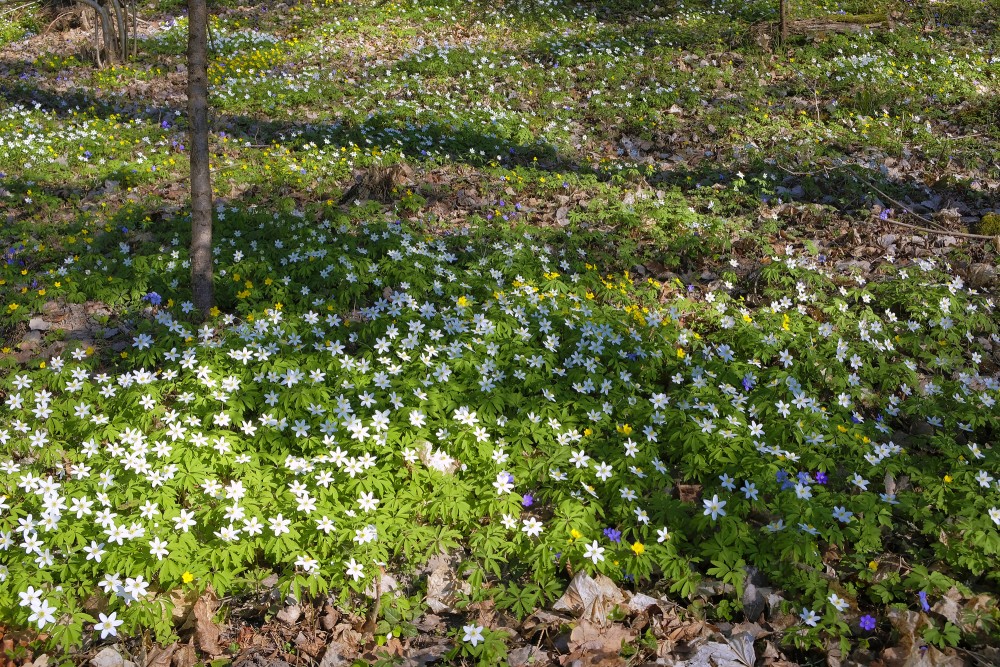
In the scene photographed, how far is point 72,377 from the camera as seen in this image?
4.53 meters

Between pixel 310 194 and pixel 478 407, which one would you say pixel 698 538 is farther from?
pixel 310 194

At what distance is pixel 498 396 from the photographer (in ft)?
14.7

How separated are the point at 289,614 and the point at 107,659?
876 mm

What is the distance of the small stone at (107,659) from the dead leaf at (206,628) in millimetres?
350

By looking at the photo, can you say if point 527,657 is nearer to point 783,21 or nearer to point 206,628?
point 206,628

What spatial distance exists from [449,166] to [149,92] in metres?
7.12

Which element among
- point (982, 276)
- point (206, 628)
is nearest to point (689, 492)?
point (206, 628)

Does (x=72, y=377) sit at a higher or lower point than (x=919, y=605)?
higher

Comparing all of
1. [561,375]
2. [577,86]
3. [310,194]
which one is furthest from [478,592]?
[577,86]

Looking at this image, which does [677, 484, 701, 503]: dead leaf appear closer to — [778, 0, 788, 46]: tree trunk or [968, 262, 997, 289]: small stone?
[968, 262, 997, 289]: small stone

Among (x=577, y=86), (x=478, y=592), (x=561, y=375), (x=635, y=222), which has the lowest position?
(x=478, y=592)

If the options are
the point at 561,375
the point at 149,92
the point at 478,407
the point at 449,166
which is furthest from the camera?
the point at 149,92

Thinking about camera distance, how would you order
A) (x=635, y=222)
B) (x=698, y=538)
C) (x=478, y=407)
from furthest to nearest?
(x=635, y=222)
(x=478, y=407)
(x=698, y=538)

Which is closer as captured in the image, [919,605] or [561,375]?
[919,605]
